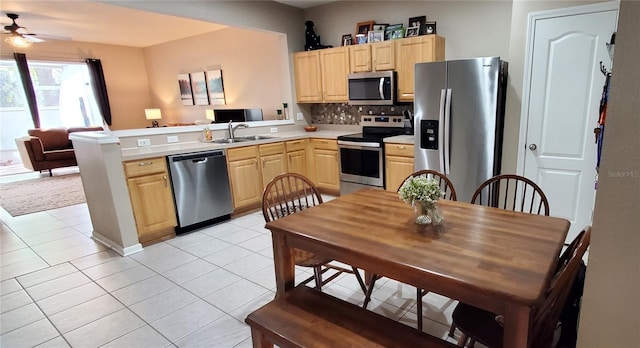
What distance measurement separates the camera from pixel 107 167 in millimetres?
2984

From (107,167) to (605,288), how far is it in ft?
11.2

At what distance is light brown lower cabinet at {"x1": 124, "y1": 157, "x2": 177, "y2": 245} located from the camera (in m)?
3.21

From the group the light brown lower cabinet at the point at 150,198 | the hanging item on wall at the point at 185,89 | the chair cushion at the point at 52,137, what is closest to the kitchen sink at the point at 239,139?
the light brown lower cabinet at the point at 150,198

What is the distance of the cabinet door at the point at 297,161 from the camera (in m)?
4.59

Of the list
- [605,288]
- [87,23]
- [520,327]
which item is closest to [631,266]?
[605,288]

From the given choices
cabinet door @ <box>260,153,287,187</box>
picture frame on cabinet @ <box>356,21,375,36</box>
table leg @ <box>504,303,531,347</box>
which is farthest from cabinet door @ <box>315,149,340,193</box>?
table leg @ <box>504,303,531,347</box>

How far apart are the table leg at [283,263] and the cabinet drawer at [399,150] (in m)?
2.41

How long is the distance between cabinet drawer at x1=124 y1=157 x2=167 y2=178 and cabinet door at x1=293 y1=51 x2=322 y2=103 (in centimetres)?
239

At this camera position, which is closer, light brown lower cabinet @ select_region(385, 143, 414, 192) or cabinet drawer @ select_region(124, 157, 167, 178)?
cabinet drawer @ select_region(124, 157, 167, 178)

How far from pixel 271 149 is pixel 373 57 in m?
1.74

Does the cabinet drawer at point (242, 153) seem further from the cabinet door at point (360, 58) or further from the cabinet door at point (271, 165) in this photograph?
the cabinet door at point (360, 58)

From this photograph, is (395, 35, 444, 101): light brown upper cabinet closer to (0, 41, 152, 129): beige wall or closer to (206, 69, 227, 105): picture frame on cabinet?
(206, 69, 227, 105): picture frame on cabinet

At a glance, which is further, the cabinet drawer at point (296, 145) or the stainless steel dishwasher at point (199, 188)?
the cabinet drawer at point (296, 145)

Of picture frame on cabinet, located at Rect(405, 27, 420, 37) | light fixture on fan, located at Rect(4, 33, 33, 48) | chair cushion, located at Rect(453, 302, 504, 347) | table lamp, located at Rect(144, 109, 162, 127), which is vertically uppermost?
light fixture on fan, located at Rect(4, 33, 33, 48)
